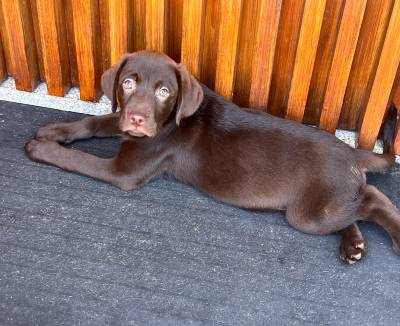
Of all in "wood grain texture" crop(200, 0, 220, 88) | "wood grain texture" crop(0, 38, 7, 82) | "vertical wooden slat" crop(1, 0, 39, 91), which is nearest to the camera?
"wood grain texture" crop(200, 0, 220, 88)

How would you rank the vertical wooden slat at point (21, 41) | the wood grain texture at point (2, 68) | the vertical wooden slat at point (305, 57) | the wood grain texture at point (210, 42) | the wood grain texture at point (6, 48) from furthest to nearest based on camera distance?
the wood grain texture at point (2, 68) → the wood grain texture at point (6, 48) → the vertical wooden slat at point (21, 41) → the wood grain texture at point (210, 42) → the vertical wooden slat at point (305, 57)

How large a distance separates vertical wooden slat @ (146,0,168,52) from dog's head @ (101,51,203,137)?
38cm

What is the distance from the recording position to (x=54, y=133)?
9.80 feet

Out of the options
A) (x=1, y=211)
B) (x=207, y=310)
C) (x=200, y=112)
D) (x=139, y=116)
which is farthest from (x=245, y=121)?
(x=1, y=211)

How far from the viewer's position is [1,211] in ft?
8.73

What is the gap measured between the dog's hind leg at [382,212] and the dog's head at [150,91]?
870 millimetres

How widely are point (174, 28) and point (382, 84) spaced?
1.11 meters

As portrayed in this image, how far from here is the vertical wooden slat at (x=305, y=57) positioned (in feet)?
8.96

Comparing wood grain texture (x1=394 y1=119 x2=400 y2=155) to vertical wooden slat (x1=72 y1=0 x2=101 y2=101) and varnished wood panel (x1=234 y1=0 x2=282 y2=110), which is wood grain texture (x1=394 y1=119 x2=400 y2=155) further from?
vertical wooden slat (x1=72 y1=0 x2=101 y2=101)

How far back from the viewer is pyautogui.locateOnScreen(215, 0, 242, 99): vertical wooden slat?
281 cm

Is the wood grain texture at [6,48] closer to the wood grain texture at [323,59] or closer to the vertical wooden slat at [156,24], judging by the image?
the vertical wooden slat at [156,24]

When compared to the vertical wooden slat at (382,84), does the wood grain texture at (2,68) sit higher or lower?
lower

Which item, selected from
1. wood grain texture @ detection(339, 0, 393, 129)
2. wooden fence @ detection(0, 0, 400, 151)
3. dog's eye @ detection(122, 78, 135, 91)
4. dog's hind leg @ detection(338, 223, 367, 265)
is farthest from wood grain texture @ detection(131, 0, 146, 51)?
dog's hind leg @ detection(338, 223, 367, 265)

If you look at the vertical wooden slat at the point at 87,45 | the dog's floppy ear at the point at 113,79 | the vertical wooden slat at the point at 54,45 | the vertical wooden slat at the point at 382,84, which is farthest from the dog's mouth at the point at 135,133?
the vertical wooden slat at the point at 382,84
